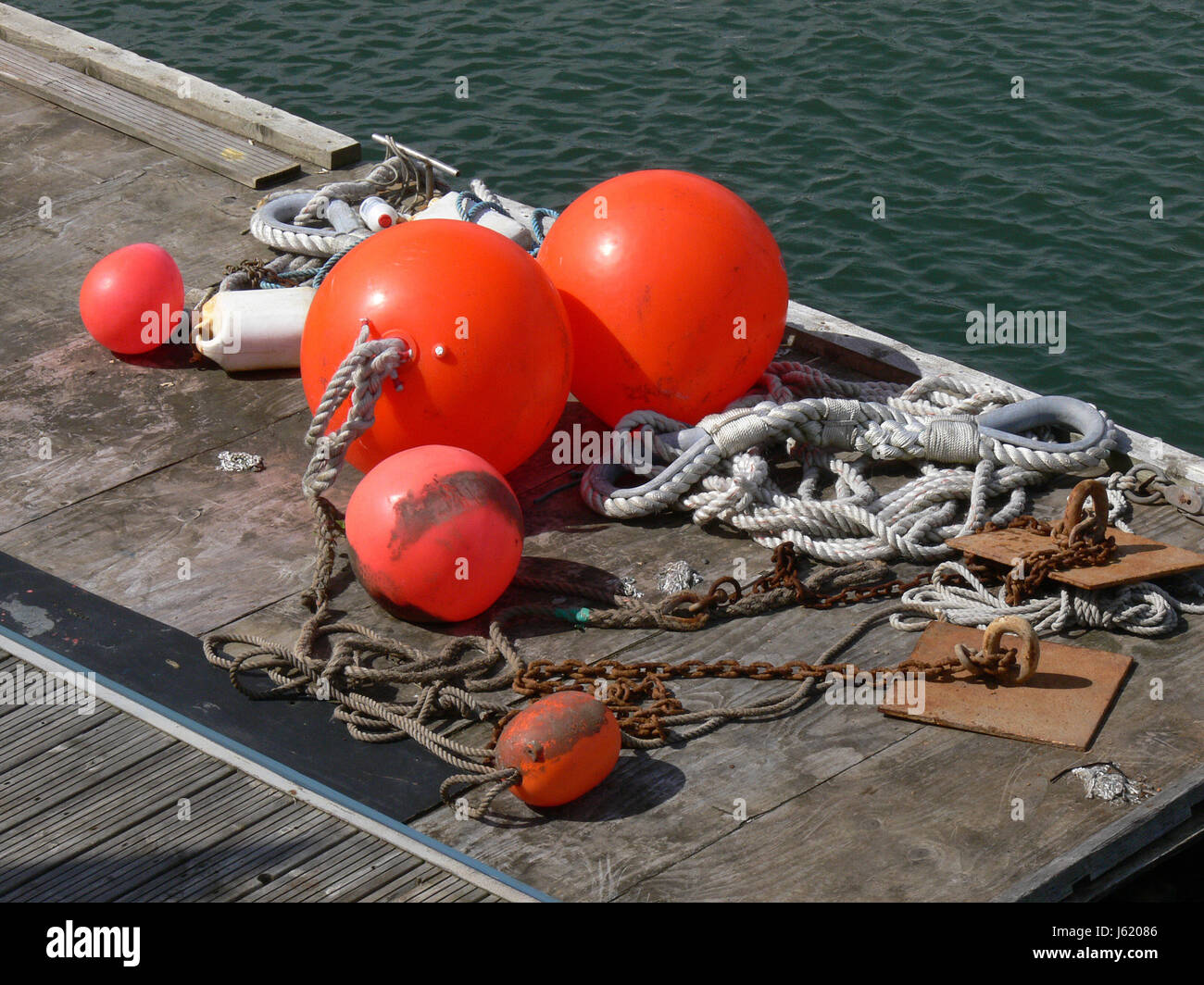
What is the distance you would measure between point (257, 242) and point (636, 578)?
13.2 ft

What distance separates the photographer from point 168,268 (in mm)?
7879

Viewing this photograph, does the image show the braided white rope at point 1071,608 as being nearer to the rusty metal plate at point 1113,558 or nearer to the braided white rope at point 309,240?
the rusty metal plate at point 1113,558

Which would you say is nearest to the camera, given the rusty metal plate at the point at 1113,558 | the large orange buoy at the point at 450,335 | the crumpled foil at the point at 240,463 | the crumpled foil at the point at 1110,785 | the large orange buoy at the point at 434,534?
the crumpled foil at the point at 1110,785

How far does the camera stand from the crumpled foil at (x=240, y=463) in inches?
281

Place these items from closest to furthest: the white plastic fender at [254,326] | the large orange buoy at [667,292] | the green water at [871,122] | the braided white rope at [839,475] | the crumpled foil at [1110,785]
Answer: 1. the crumpled foil at [1110,785]
2. the braided white rope at [839,475]
3. the large orange buoy at [667,292]
4. the white plastic fender at [254,326]
5. the green water at [871,122]

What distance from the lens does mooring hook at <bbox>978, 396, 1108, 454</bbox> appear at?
680 centimetres

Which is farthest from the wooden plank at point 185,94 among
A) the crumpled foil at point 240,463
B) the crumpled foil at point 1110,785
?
the crumpled foil at point 1110,785

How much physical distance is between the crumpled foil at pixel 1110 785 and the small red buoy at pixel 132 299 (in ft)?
16.7

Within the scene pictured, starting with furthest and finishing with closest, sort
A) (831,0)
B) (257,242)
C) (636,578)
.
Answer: (831,0)
(257,242)
(636,578)

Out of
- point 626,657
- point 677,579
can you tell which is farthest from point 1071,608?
point 626,657

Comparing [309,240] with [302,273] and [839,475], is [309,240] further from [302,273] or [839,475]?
[839,475]

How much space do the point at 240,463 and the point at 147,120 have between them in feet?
14.7
